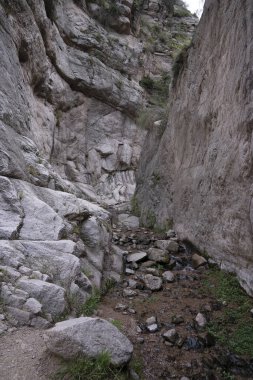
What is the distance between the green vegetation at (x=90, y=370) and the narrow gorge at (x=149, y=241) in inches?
0.5

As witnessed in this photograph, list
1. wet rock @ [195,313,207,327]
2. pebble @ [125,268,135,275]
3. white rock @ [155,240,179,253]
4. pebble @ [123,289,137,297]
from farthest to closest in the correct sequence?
white rock @ [155,240,179,253] < pebble @ [125,268,135,275] < pebble @ [123,289,137,297] < wet rock @ [195,313,207,327]

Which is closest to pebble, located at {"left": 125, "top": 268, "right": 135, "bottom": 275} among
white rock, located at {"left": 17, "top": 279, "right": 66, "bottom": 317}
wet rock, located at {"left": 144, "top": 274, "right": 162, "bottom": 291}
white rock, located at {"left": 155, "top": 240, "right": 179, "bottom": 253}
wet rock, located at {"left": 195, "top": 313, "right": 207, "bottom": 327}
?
wet rock, located at {"left": 144, "top": 274, "right": 162, "bottom": 291}

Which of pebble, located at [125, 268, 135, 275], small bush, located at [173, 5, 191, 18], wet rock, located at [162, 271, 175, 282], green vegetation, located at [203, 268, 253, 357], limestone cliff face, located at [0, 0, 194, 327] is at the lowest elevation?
pebble, located at [125, 268, 135, 275]

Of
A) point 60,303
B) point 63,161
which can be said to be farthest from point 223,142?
point 63,161

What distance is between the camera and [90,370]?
120 inches

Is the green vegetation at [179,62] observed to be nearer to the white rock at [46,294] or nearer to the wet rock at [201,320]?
the wet rock at [201,320]

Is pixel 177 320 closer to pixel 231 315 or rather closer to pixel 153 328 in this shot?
pixel 153 328

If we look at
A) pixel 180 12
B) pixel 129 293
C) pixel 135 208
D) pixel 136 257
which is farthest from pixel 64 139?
pixel 180 12

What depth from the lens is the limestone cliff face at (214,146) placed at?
6148 mm

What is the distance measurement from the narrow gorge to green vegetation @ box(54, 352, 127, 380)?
12mm

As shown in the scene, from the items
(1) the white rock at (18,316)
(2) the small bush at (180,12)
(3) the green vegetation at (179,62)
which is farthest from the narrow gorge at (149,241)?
(2) the small bush at (180,12)

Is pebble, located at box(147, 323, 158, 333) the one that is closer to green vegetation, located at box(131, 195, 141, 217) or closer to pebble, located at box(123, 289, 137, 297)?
pebble, located at box(123, 289, 137, 297)

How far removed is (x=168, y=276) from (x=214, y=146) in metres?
3.69

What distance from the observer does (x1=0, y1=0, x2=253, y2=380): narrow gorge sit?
3.51 metres
